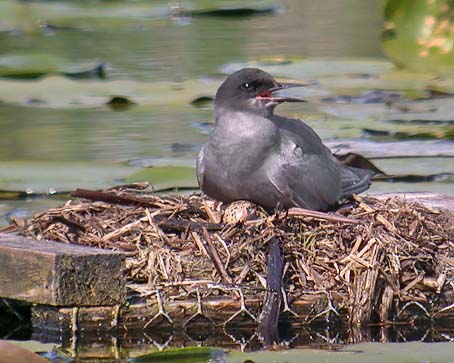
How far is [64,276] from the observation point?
4785 mm

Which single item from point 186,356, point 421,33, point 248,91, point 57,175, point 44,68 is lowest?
point 44,68

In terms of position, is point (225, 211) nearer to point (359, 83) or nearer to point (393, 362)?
point (393, 362)

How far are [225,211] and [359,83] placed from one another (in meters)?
3.76

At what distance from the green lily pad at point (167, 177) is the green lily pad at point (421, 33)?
2.99 metres

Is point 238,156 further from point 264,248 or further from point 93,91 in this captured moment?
point 93,91

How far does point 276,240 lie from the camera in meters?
5.14

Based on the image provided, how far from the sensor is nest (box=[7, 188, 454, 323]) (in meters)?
5.02

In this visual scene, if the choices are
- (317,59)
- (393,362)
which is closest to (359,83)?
(317,59)

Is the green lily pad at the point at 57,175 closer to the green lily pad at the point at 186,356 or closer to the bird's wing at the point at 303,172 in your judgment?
the bird's wing at the point at 303,172

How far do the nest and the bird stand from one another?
12 cm

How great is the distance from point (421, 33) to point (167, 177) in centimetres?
324

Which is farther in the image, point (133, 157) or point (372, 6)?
point (372, 6)

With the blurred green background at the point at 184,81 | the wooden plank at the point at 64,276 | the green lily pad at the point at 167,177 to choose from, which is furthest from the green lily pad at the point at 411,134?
the wooden plank at the point at 64,276

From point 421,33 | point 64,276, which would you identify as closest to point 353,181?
point 64,276
